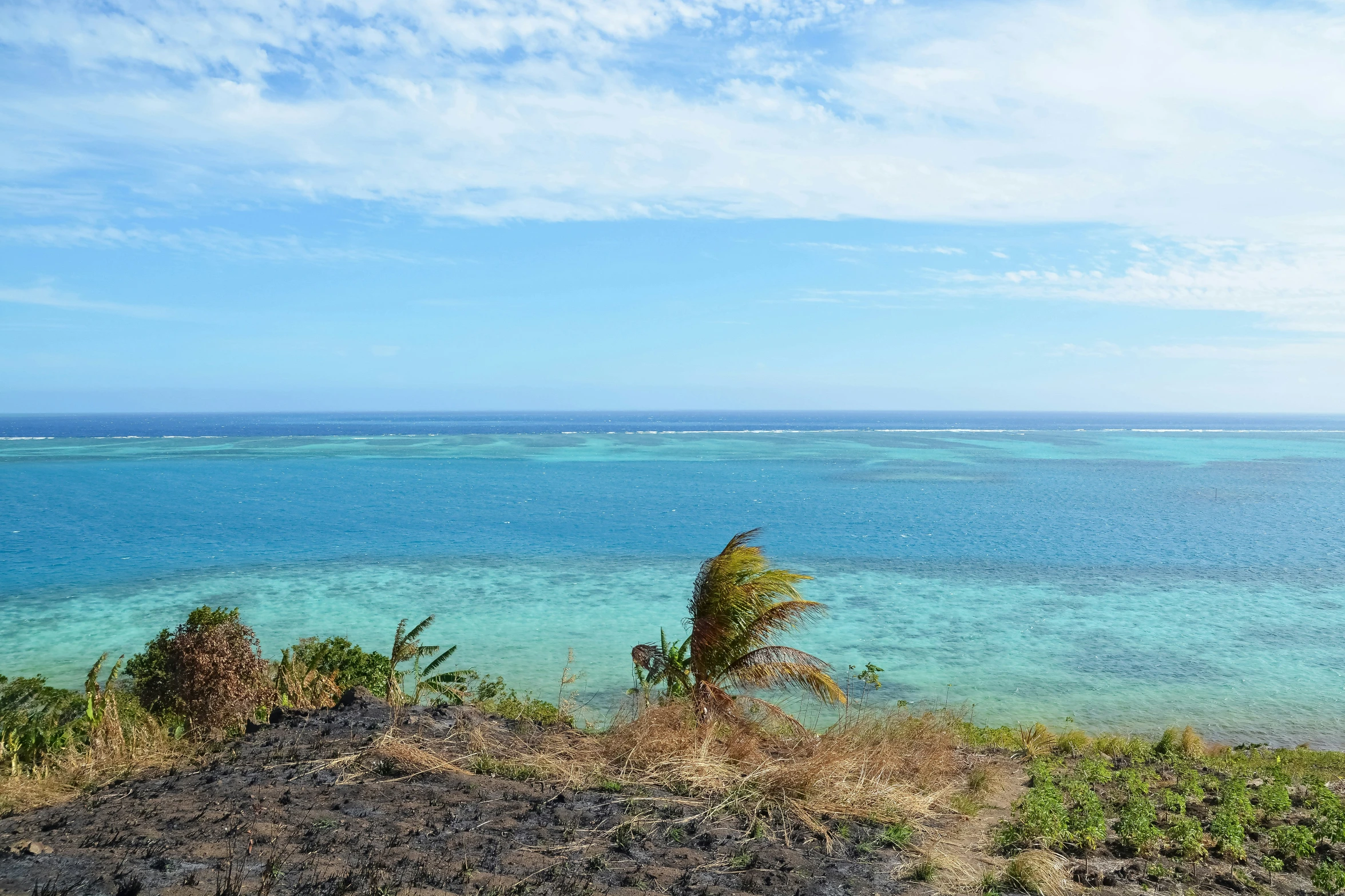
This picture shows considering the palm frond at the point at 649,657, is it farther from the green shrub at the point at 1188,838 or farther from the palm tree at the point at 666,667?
the green shrub at the point at 1188,838

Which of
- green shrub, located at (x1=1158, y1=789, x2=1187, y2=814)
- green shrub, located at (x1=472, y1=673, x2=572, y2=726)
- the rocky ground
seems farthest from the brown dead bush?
green shrub, located at (x1=1158, y1=789, x2=1187, y2=814)

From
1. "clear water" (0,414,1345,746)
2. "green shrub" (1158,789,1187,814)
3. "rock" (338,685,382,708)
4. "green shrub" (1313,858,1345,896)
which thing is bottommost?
"clear water" (0,414,1345,746)

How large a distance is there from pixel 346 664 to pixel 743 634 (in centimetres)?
738

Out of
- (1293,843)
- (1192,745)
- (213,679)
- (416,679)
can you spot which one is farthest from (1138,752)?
(213,679)

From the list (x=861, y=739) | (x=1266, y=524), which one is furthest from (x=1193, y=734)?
(x=1266, y=524)

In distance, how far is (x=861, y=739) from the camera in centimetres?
1101

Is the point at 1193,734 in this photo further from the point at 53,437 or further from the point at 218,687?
the point at 53,437

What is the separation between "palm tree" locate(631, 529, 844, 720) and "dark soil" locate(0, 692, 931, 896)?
414 centimetres

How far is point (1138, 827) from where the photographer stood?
8758mm

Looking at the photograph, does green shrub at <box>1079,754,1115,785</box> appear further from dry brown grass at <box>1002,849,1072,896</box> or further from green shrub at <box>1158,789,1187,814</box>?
dry brown grass at <box>1002,849,1072,896</box>

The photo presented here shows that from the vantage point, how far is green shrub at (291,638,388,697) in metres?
14.9

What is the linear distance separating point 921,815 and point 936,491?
56.2 meters

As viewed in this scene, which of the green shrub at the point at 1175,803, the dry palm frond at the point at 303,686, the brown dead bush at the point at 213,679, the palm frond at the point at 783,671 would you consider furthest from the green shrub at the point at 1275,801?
the brown dead bush at the point at 213,679

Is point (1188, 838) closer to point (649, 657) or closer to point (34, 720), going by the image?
point (649, 657)
